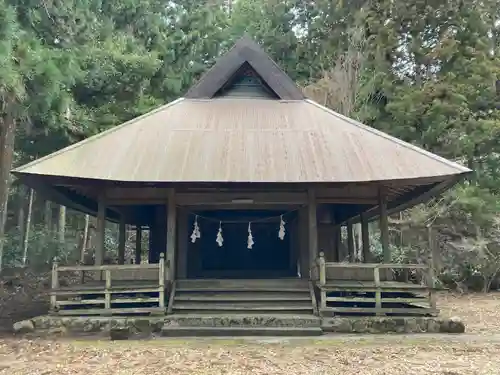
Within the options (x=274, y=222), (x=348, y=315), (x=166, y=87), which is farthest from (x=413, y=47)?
(x=348, y=315)

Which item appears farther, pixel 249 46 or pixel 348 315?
pixel 249 46

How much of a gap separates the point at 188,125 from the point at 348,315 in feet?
17.0

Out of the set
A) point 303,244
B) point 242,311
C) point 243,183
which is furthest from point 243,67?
point 242,311

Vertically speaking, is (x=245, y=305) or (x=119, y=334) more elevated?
(x=245, y=305)

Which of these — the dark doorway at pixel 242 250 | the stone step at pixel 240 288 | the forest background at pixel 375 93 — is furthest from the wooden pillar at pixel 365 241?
the forest background at pixel 375 93

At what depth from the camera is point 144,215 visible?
13.2 metres

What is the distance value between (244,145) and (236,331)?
12.6ft

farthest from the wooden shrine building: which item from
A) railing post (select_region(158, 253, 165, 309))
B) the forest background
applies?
the forest background

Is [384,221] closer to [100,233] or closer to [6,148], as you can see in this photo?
[100,233]

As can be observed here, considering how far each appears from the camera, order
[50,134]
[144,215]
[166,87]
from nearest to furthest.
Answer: [144,215], [50,134], [166,87]

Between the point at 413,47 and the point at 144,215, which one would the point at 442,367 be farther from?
the point at 413,47

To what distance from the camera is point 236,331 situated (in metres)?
8.29

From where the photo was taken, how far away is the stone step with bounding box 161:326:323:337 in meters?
8.17

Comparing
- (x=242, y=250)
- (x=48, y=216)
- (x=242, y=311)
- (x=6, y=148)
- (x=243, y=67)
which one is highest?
(x=243, y=67)
